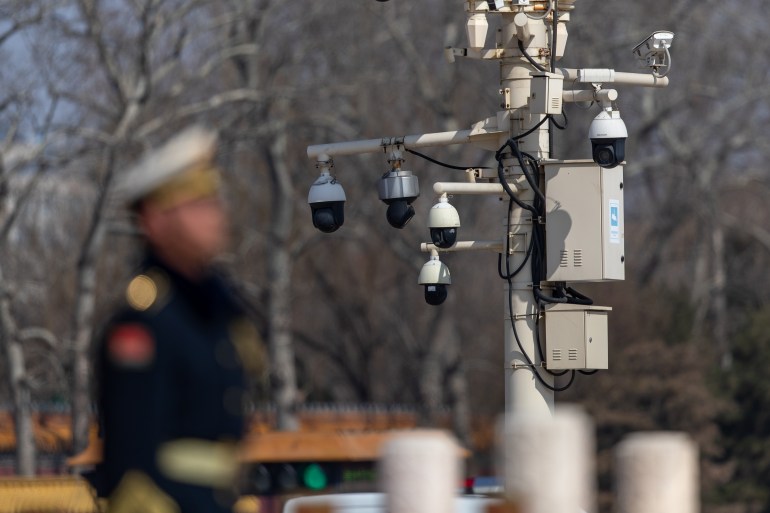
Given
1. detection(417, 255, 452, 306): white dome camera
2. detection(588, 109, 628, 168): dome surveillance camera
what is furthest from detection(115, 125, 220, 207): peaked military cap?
detection(417, 255, 452, 306): white dome camera

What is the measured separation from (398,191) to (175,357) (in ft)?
30.6

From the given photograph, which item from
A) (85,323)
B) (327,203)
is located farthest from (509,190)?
(85,323)

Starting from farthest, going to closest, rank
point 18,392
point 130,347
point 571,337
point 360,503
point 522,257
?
point 18,392, point 522,257, point 571,337, point 360,503, point 130,347

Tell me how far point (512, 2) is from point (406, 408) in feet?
99.2

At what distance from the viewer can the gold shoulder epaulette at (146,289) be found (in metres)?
4.34

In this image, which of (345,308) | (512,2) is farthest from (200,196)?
(345,308)

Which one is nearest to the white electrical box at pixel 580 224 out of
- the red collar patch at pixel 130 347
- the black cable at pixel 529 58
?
the black cable at pixel 529 58

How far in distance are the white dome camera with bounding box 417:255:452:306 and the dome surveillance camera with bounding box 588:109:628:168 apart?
7.48ft

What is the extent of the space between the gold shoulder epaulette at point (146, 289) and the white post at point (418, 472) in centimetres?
87

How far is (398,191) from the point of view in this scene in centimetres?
1358

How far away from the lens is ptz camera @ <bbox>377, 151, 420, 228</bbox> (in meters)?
13.6

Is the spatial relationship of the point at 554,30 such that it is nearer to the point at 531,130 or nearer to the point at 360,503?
the point at 531,130

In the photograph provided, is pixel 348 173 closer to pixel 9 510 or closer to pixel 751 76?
pixel 751 76

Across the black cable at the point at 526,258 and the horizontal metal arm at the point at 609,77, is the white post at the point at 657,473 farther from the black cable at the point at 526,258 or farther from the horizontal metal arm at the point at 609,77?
the horizontal metal arm at the point at 609,77
